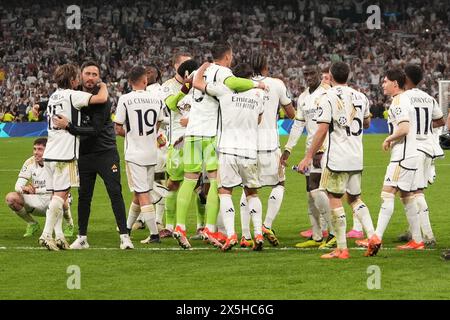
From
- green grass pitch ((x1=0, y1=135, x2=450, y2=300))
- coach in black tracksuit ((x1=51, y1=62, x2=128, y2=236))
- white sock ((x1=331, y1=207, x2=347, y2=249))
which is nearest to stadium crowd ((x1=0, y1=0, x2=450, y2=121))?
coach in black tracksuit ((x1=51, y1=62, x2=128, y2=236))

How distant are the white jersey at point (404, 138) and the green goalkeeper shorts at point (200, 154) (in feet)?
6.94

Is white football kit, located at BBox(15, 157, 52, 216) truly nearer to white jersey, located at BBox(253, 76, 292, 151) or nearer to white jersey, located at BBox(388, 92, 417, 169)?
white jersey, located at BBox(253, 76, 292, 151)

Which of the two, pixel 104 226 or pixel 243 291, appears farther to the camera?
pixel 104 226

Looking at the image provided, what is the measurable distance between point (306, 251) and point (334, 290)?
9.28ft

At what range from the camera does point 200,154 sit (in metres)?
12.3

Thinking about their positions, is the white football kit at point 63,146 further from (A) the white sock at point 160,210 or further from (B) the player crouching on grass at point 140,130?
(A) the white sock at point 160,210

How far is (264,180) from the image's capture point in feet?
41.4

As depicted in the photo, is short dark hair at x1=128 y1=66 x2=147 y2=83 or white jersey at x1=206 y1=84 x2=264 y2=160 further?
short dark hair at x1=128 y1=66 x2=147 y2=83

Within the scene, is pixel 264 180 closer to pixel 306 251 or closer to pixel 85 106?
pixel 306 251

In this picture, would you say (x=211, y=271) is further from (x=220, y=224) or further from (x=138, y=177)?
(x=220, y=224)

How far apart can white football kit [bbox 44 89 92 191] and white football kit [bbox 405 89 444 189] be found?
3860 mm

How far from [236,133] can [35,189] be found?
3.42 meters

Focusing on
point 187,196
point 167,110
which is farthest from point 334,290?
point 167,110

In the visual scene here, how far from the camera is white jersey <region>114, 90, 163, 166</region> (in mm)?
12531
